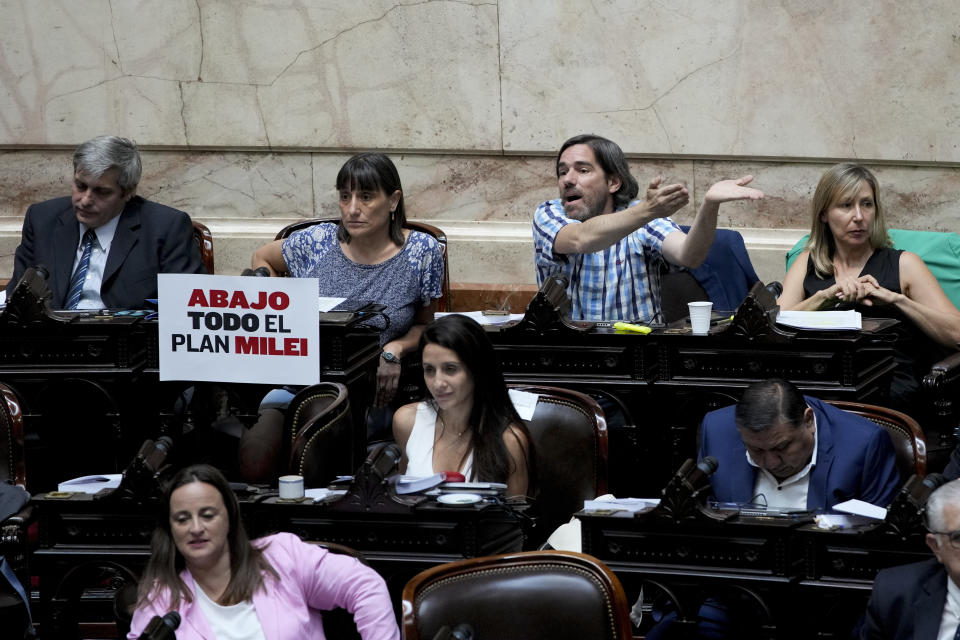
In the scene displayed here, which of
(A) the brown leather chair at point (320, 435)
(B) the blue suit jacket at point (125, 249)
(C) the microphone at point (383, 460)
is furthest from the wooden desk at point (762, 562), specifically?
(B) the blue suit jacket at point (125, 249)

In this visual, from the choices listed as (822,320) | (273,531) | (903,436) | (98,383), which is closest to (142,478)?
(273,531)

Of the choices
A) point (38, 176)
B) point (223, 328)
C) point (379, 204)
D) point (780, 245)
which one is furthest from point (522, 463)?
point (38, 176)

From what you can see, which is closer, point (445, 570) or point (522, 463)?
point (445, 570)

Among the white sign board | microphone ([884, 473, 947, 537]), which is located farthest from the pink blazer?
microphone ([884, 473, 947, 537])

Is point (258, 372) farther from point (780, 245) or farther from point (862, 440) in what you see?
point (780, 245)

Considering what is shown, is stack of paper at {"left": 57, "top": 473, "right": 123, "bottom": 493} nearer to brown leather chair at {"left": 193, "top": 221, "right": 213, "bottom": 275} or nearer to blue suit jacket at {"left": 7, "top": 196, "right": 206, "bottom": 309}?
blue suit jacket at {"left": 7, "top": 196, "right": 206, "bottom": 309}

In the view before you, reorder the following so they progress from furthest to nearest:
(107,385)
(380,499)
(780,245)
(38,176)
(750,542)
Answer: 1. (38,176)
2. (780,245)
3. (107,385)
4. (380,499)
5. (750,542)

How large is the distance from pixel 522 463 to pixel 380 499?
1.91ft

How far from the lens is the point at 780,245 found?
22.9 feet

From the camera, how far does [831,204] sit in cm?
541

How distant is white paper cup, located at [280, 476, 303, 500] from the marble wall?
11.1 feet

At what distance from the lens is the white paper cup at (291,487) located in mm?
3898

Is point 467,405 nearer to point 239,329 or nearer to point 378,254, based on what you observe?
point 239,329

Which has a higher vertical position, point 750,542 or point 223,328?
point 223,328
